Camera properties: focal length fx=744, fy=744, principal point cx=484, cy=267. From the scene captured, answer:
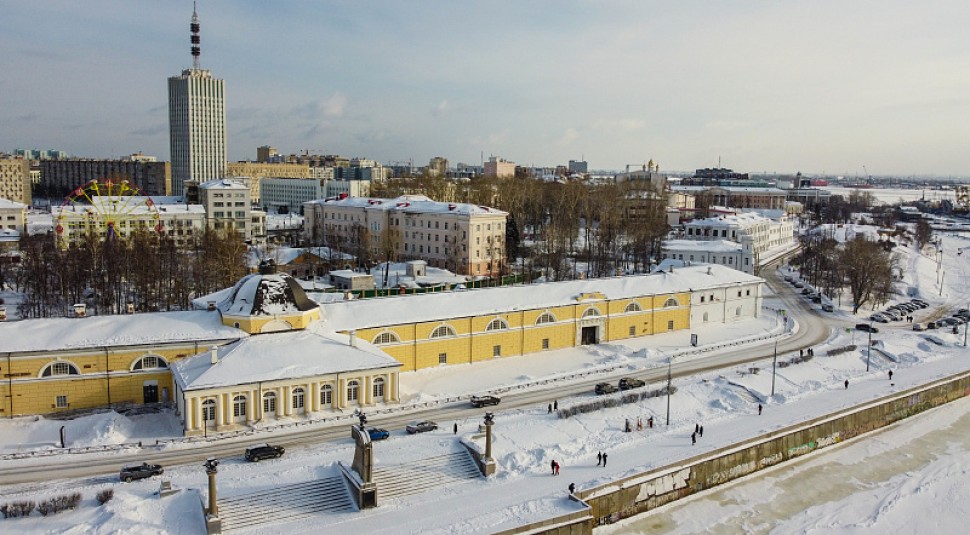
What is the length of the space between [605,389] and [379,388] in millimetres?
10698

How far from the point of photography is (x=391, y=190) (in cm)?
10669

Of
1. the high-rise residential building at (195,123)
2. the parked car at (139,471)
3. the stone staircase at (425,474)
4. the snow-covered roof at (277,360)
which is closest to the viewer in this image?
the parked car at (139,471)

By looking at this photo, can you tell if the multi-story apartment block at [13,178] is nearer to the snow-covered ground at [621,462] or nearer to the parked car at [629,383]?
the snow-covered ground at [621,462]

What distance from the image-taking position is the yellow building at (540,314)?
3703 cm

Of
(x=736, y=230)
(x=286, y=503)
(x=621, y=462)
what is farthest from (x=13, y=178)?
(x=621, y=462)

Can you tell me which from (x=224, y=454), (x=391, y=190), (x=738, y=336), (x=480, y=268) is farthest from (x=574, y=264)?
(x=224, y=454)

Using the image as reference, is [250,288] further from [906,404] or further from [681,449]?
[906,404]

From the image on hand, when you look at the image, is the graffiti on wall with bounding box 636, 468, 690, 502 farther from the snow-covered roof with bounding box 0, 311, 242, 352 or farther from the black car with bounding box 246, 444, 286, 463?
the snow-covered roof with bounding box 0, 311, 242, 352

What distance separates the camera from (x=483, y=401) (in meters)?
32.9

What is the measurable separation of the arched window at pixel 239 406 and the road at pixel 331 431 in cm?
137

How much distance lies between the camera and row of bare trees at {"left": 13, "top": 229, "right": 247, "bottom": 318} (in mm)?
51312

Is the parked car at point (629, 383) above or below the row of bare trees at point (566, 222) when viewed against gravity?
below

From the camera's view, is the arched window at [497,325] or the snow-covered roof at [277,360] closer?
the snow-covered roof at [277,360]

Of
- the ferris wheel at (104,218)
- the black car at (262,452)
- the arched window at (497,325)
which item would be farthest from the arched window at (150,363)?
the ferris wheel at (104,218)
